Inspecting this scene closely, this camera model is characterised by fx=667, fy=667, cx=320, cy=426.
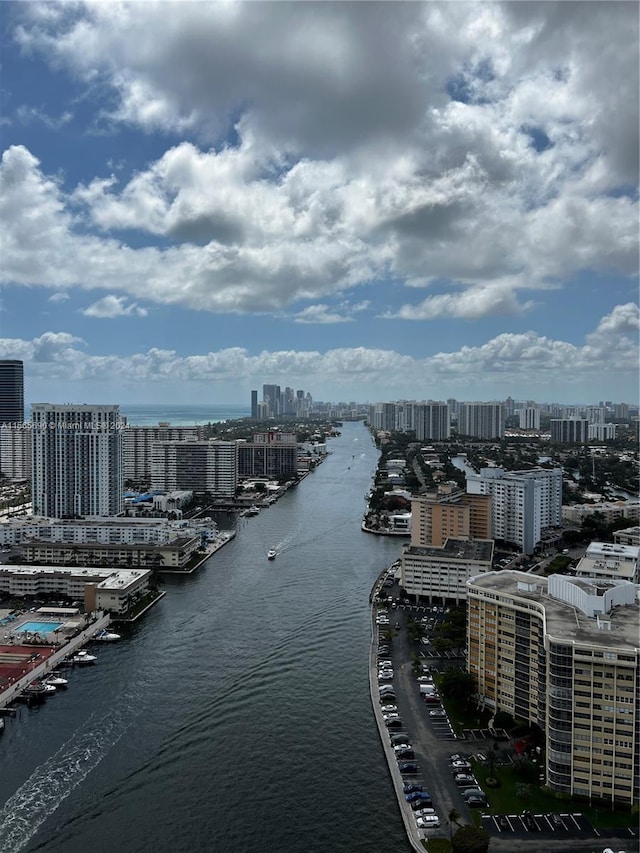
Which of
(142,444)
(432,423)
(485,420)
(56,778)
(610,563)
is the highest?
(485,420)

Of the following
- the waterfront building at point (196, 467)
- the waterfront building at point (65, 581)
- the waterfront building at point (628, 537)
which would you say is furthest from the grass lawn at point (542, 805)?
the waterfront building at point (196, 467)

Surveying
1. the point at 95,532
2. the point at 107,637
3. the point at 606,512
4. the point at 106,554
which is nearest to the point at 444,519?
the point at 606,512

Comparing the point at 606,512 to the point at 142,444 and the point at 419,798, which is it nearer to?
the point at 419,798

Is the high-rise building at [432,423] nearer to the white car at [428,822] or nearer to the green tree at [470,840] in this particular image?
the white car at [428,822]

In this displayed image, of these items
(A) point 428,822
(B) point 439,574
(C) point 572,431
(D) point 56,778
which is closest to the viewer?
(A) point 428,822

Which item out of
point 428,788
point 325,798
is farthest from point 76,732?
point 428,788

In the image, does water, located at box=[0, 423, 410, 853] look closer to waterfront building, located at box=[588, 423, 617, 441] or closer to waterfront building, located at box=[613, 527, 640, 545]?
waterfront building, located at box=[613, 527, 640, 545]

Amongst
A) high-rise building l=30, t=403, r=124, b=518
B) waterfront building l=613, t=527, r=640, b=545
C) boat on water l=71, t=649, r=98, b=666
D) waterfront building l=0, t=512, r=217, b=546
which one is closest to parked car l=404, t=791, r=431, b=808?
boat on water l=71, t=649, r=98, b=666
